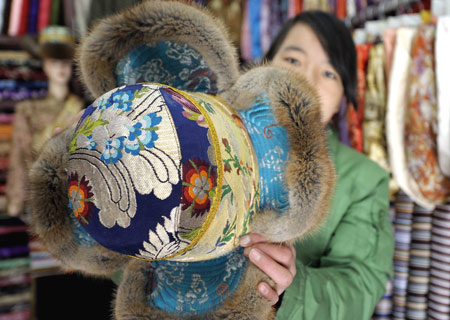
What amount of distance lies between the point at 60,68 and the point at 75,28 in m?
0.33

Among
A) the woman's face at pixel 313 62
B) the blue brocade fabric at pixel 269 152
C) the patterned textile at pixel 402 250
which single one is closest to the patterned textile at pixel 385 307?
the patterned textile at pixel 402 250

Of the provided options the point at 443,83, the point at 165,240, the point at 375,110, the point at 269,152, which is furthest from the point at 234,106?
the point at 375,110

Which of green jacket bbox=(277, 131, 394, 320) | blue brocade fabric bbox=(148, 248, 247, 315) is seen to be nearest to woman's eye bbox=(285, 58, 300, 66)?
green jacket bbox=(277, 131, 394, 320)

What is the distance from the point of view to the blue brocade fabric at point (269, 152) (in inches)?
13.8

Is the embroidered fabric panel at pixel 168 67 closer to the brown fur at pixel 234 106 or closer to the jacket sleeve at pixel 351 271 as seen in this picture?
the brown fur at pixel 234 106

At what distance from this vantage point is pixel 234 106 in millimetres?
376

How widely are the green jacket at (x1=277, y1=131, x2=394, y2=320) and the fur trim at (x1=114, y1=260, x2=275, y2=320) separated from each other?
0.11 metres

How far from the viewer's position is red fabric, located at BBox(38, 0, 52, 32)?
171cm

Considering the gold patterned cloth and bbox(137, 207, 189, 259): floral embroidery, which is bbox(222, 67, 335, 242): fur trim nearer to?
bbox(137, 207, 189, 259): floral embroidery

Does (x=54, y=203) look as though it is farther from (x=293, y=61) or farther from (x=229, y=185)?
(x=293, y=61)

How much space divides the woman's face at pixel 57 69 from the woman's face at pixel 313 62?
118cm

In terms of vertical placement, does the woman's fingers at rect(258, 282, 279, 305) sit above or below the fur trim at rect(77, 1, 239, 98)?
below

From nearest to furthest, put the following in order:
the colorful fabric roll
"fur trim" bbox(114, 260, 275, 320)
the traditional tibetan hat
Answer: "fur trim" bbox(114, 260, 275, 320) → the traditional tibetan hat → the colorful fabric roll

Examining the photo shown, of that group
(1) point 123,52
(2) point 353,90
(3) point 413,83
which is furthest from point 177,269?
(3) point 413,83
